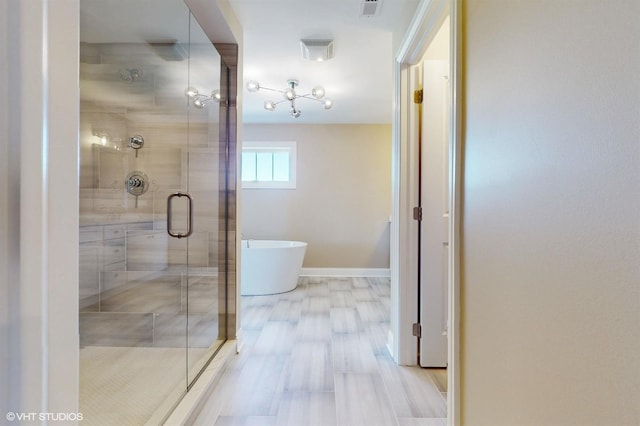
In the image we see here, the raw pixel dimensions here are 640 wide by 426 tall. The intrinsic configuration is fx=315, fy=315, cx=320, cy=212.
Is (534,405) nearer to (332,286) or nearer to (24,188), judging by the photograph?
(24,188)

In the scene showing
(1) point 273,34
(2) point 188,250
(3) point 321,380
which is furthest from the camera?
(1) point 273,34

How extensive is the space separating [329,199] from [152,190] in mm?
3206

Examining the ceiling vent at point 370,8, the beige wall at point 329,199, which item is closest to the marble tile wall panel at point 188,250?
the ceiling vent at point 370,8

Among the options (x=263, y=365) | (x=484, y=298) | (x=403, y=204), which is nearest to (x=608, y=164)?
(x=484, y=298)

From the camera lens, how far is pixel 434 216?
2.13 metres

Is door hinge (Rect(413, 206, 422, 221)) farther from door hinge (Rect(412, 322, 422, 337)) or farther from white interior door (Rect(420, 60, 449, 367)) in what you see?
door hinge (Rect(412, 322, 422, 337))

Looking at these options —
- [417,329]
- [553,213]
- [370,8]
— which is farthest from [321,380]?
[370,8]

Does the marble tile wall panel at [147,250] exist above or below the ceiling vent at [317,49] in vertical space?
below

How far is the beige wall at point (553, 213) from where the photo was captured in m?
0.59

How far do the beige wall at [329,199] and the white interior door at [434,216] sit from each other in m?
3.00

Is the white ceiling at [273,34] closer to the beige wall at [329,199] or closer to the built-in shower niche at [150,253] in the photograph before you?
the built-in shower niche at [150,253]

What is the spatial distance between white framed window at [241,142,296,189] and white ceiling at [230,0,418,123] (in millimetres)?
933

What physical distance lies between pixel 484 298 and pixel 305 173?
14.0 ft

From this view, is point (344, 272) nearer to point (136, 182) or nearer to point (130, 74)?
point (136, 182)
